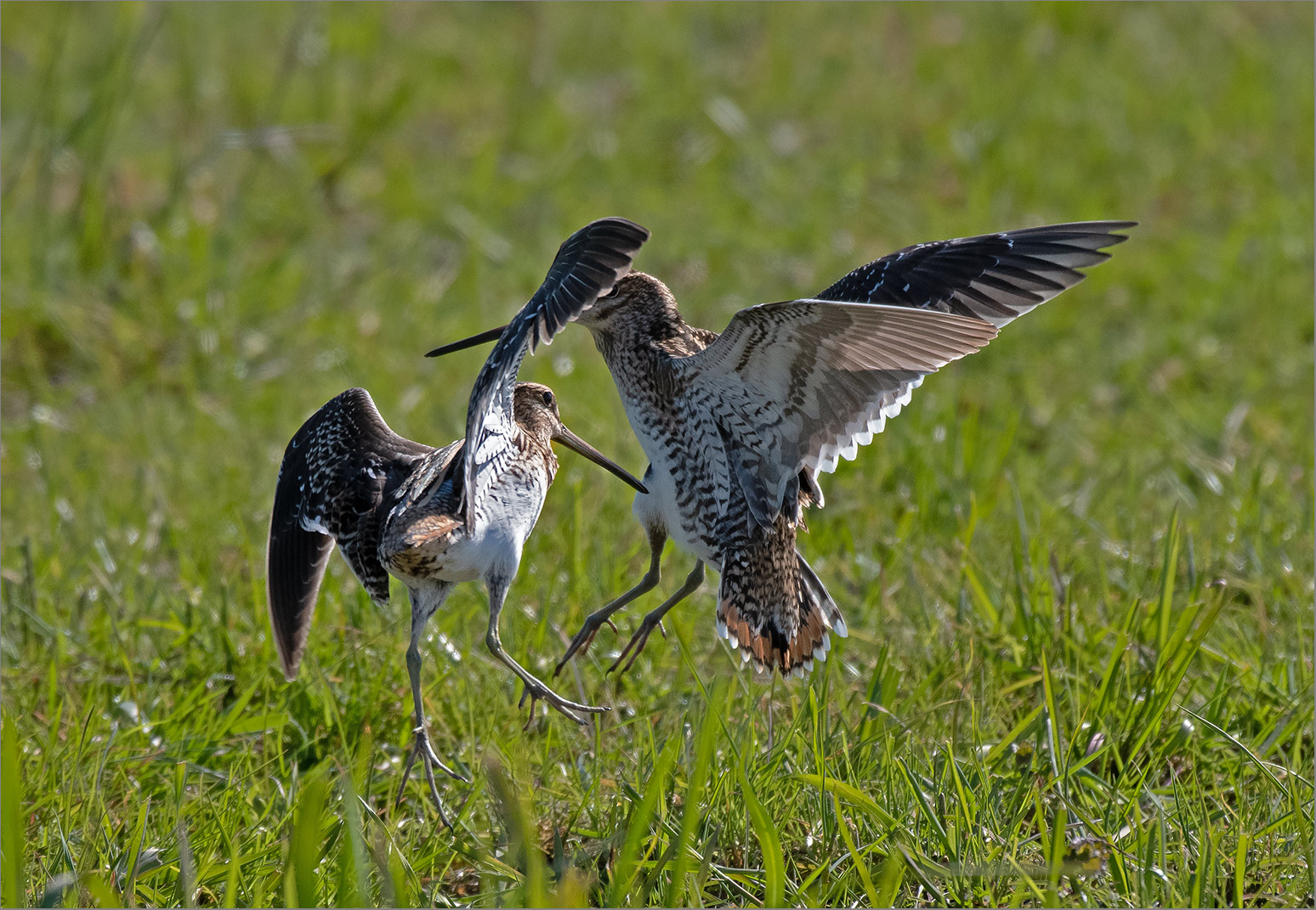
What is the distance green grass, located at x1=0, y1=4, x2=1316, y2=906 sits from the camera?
3.23 metres

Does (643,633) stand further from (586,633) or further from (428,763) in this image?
(428,763)

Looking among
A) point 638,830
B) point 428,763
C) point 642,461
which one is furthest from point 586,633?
point 642,461

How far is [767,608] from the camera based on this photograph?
11.7ft

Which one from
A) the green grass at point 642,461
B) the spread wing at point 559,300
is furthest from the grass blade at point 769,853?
the spread wing at point 559,300

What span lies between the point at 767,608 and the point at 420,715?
92 cm

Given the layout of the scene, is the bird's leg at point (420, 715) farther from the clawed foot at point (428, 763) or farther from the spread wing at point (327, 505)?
the spread wing at point (327, 505)

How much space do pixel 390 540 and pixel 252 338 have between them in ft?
12.2

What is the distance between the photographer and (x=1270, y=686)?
148 inches

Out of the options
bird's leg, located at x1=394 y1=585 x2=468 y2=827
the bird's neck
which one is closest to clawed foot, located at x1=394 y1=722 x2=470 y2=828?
bird's leg, located at x1=394 y1=585 x2=468 y2=827

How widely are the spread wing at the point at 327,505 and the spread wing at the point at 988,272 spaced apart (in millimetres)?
1299

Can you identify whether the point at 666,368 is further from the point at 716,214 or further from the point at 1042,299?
the point at 716,214

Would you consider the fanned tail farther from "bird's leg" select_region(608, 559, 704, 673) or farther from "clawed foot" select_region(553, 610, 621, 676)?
"clawed foot" select_region(553, 610, 621, 676)

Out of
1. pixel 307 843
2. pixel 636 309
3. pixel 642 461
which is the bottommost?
pixel 642 461

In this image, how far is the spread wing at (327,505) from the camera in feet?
11.9
